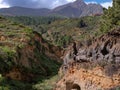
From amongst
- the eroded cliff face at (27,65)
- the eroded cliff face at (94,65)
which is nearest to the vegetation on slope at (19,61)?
the eroded cliff face at (27,65)

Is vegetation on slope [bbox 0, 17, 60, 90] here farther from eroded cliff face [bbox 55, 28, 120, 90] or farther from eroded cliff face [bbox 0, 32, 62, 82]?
eroded cliff face [bbox 55, 28, 120, 90]

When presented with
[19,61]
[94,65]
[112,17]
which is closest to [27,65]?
[19,61]

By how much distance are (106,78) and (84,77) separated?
2.20m

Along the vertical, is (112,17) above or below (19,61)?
above

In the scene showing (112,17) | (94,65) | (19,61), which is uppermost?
(112,17)

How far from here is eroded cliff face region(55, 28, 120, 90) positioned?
19.8 metres

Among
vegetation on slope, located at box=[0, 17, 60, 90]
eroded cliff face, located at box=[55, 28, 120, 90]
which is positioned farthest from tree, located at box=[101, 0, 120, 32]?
eroded cliff face, located at box=[55, 28, 120, 90]

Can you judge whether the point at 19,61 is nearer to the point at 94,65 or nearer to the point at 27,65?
the point at 27,65

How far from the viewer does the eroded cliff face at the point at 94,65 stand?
1981 cm

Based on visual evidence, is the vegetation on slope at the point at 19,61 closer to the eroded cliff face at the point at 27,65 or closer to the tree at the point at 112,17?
the eroded cliff face at the point at 27,65

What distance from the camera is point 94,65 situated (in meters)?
20.9

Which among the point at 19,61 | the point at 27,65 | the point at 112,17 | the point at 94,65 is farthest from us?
the point at 112,17

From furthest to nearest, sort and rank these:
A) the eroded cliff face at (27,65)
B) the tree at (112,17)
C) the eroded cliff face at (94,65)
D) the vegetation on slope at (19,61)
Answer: the tree at (112,17)
the eroded cliff face at (27,65)
the vegetation on slope at (19,61)
the eroded cliff face at (94,65)

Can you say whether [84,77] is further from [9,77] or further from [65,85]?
[9,77]
